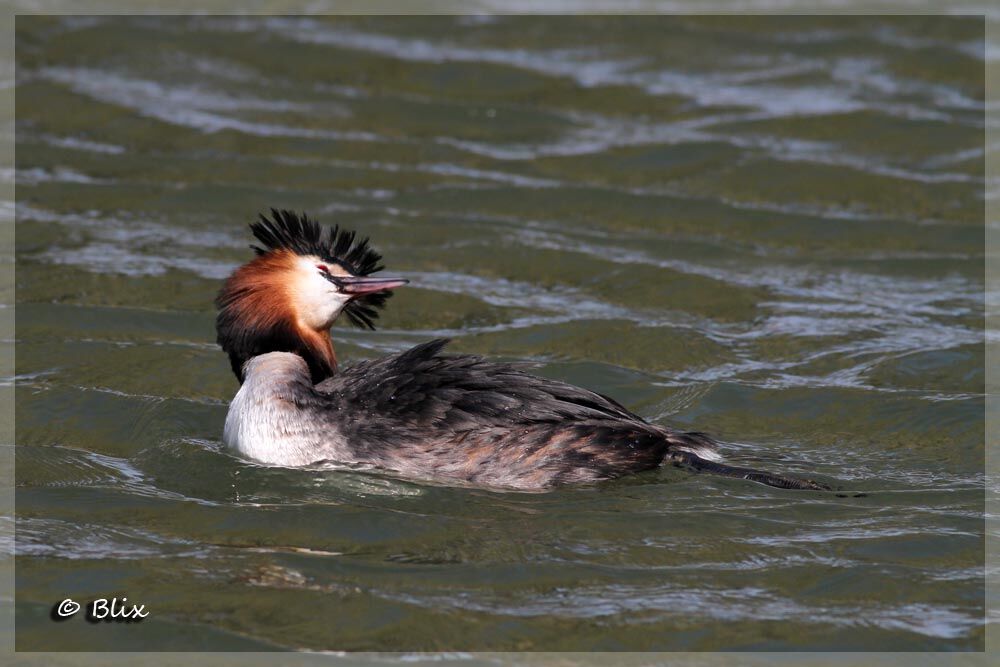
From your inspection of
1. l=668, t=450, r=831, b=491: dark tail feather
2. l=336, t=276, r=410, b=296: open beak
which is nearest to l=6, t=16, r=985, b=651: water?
l=668, t=450, r=831, b=491: dark tail feather

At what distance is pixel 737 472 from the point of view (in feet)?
23.6

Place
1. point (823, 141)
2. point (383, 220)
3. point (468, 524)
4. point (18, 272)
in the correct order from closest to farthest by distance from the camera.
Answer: point (468, 524)
point (18, 272)
point (383, 220)
point (823, 141)

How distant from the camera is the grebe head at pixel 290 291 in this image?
7.92 metres

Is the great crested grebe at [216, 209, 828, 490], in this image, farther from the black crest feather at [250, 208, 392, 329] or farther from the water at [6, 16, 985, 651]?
the water at [6, 16, 985, 651]

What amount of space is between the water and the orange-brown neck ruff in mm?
537

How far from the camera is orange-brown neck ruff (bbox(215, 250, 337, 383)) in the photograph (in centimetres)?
792

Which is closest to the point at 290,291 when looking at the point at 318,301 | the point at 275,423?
the point at 318,301

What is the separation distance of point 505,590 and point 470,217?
5.65 metres

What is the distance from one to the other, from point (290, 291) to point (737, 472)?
2403 millimetres

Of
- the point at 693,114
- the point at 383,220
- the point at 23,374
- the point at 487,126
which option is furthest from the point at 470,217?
the point at 23,374

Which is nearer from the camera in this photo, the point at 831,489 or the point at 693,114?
the point at 831,489

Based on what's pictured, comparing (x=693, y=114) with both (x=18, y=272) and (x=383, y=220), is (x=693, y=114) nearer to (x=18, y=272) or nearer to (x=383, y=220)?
(x=383, y=220)
